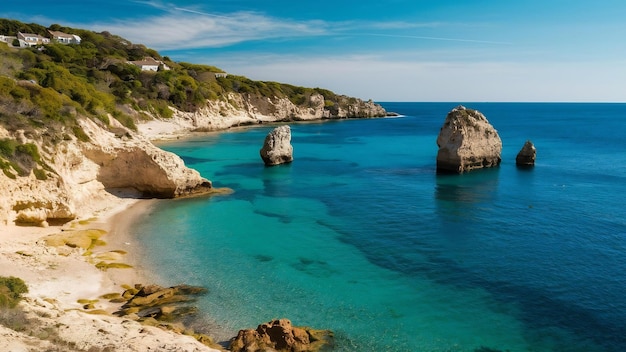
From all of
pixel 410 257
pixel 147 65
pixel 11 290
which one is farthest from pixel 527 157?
pixel 147 65

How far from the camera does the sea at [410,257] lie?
15.6 m

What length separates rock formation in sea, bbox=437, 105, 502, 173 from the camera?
45.5 m

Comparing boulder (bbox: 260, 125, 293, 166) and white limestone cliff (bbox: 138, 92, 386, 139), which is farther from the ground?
white limestone cliff (bbox: 138, 92, 386, 139)

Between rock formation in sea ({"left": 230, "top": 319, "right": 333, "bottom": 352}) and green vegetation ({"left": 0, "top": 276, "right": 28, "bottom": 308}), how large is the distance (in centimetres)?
671

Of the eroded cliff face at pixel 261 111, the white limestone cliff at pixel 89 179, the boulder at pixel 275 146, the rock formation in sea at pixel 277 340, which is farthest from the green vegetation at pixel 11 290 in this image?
the eroded cliff face at pixel 261 111

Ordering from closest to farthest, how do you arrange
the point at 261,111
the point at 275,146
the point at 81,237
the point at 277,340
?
1. the point at 277,340
2. the point at 81,237
3. the point at 275,146
4. the point at 261,111

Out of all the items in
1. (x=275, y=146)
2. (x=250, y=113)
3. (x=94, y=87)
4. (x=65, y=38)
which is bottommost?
(x=275, y=146)

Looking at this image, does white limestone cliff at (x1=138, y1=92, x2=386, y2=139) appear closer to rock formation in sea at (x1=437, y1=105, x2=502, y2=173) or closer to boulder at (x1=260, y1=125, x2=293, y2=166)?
boulder at (x1=260, y1=125, x2=293, y2=166)

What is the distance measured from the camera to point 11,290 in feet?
48.6

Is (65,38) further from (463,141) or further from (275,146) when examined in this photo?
(463,141)

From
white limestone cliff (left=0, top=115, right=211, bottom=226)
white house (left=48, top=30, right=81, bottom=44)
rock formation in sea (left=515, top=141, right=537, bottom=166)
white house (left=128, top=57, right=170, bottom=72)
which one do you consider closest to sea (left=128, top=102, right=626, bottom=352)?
white limestone cliff (left=0, top=115, right=211, bottom=226)

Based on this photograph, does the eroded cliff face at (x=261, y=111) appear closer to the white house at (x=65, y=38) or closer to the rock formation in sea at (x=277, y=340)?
the white house at (x=65, y=38)

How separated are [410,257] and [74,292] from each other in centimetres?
1479

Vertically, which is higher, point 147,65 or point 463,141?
point 147,65
